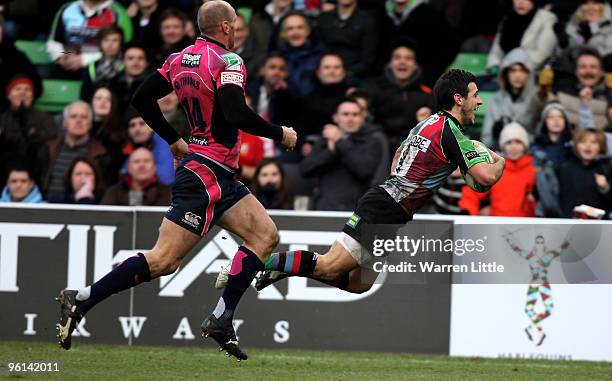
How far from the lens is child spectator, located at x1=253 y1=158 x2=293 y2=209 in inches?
478

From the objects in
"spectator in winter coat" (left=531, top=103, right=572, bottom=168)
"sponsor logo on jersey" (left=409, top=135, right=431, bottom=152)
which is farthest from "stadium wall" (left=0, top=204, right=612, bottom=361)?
"sponsor logo on jersey" (left=409, top=135, right=431, bottom=152)

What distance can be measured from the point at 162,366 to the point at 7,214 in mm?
2491

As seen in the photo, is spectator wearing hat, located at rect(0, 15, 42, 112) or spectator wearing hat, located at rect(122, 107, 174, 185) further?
spectator wearing hat, located at rect(0, 15, 42, 112)

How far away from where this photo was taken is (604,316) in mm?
10820

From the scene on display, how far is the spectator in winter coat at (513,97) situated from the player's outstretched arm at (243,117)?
16.6 ft

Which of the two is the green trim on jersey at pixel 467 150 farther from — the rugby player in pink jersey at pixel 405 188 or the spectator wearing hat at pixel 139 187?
the spectator wearing hat at pixel 139 187

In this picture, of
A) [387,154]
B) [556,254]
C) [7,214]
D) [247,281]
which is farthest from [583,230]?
[7,214]

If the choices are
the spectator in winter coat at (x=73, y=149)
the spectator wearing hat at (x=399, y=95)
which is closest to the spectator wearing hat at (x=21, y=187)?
the spectator in winter coat at (x=73, y=149)

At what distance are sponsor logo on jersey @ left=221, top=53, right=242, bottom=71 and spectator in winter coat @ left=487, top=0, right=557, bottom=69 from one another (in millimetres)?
5841

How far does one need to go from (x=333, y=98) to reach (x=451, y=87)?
14.9 feet

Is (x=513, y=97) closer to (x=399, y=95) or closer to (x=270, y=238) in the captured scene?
(x=399, y=95)

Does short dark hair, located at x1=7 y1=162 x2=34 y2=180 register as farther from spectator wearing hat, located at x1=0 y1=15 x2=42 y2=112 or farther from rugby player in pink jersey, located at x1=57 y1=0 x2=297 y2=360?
rugby player in pink jersey, located at x1=57 y1=0 x2=297 y2=360

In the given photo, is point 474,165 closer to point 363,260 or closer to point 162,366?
point 363,260

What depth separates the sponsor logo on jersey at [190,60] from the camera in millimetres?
8438
